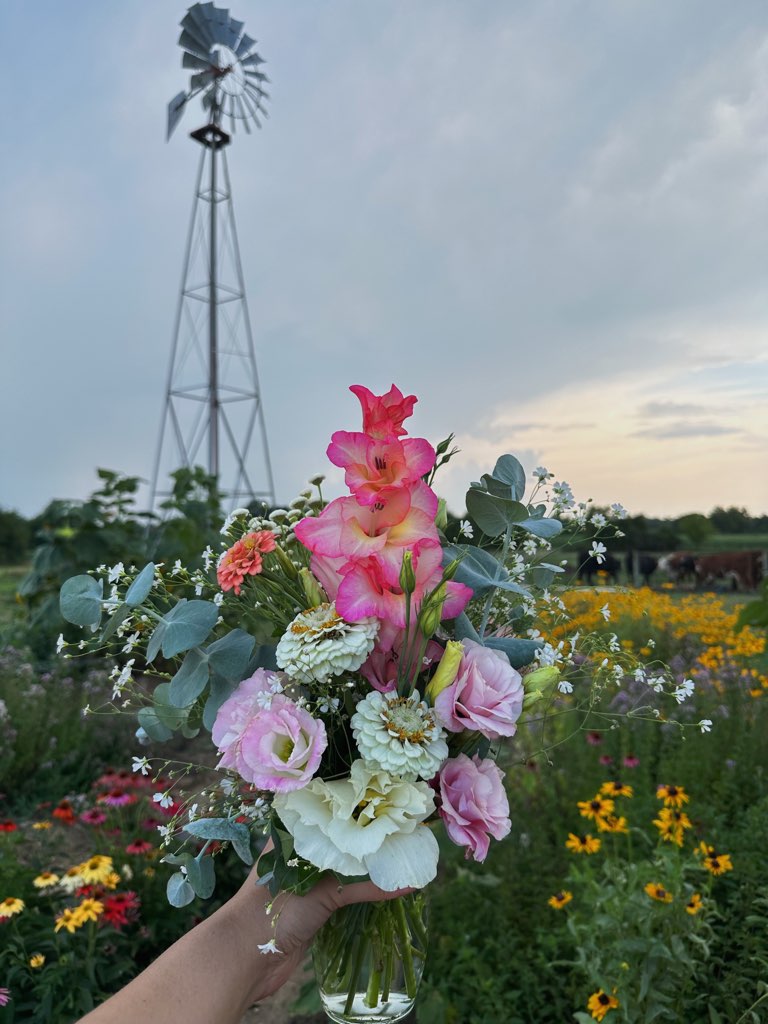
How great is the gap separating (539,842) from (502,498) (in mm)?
1950

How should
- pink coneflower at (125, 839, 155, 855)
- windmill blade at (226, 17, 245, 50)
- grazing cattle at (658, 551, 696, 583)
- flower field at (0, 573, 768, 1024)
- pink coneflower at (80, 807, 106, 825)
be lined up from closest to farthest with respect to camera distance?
flower field at (0, 573, 768, 1024), pink coneflower at (125, 839, 155, 855), pink coneflower at (80, 807, 106, 825), windmill blade at (226, 17, 245, 50), grazing cattle at (658, 551, 696, 583)

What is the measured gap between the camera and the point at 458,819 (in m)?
1.11

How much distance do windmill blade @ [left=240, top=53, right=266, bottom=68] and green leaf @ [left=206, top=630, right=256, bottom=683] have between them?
906 cm

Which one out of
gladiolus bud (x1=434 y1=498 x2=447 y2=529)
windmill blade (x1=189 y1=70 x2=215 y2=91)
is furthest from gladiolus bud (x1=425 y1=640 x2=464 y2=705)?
windmill blade (x1=189 y1=70 x2=215 y2=91)

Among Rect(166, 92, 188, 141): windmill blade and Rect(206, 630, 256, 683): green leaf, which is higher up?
Rect(166, 92, 188, 141): windmill blade

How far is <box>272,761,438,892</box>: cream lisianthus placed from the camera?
104cm

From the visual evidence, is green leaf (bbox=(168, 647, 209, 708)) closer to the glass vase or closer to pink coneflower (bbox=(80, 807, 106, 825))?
the glass vase

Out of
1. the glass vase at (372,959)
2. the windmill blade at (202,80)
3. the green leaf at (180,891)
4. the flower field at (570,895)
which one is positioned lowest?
the flower field at (570,895)

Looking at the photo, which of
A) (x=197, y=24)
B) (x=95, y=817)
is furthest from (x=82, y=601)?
(x=197, y=24)

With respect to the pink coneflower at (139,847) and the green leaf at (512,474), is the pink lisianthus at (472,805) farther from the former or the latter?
the pink coneflower at (139,847)

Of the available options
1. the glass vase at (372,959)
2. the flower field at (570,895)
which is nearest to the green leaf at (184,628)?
the glass vase at (372,959)

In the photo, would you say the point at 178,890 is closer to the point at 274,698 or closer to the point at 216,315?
the point at 274,698

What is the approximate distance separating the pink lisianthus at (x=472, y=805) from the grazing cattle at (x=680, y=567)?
Answer: 9.33 metres

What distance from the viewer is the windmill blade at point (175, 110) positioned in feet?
28.6
